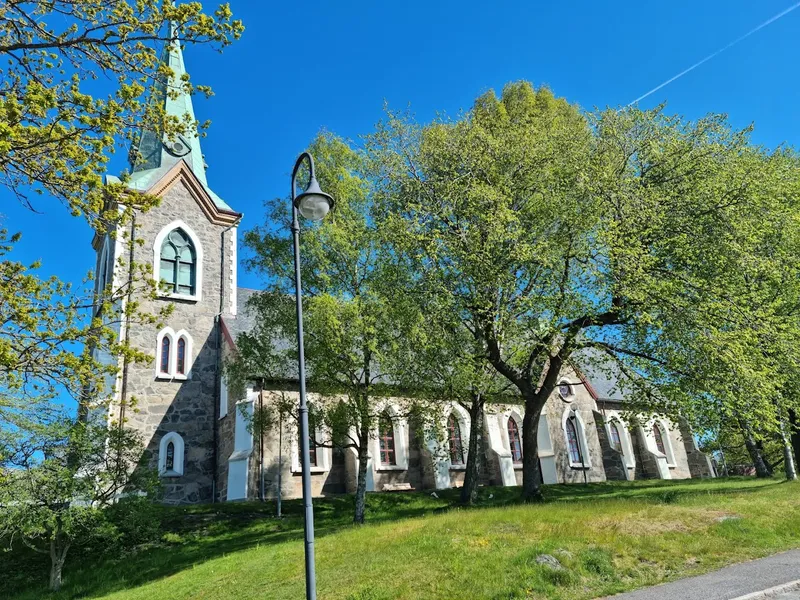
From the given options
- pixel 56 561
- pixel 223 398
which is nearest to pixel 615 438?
pixel 223 398

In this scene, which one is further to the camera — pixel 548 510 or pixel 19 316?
pixel 548 510

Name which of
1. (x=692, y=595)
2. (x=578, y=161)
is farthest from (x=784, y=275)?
(x=692, y=595)

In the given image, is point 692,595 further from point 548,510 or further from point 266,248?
point 266,248

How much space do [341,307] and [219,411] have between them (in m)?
12.1

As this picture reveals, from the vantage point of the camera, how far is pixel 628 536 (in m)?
11.0

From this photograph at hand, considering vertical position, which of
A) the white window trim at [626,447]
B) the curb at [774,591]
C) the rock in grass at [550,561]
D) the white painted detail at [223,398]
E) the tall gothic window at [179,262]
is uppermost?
the tall gothic window at [179,262]

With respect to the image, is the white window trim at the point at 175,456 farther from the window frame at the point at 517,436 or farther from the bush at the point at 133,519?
the window frame at the point at 517,436

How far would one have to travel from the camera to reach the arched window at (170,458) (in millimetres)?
23562

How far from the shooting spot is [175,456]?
23.8 metres

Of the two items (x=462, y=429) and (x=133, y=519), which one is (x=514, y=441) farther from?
(x=133, y=519)

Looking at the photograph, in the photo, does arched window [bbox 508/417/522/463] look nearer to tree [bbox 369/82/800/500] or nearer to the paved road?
tree [bbox 369/82/800/500]

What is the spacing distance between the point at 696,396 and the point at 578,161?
25.1ft

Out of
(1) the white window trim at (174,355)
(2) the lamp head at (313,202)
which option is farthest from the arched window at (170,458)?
(2) the lamp head at (313,202)

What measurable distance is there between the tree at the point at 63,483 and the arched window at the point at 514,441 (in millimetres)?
19269
